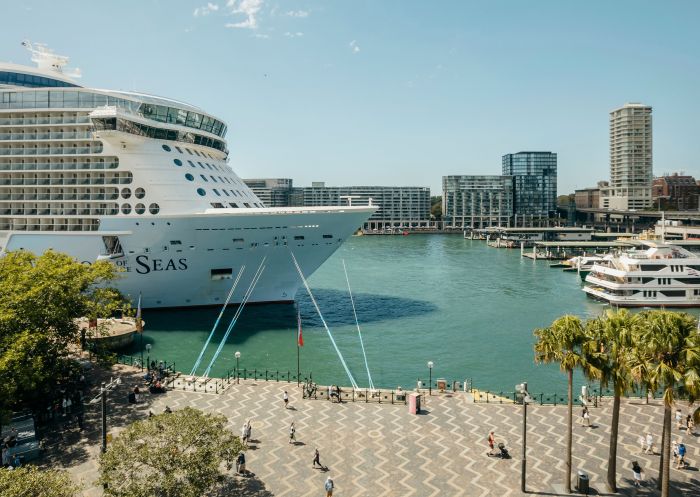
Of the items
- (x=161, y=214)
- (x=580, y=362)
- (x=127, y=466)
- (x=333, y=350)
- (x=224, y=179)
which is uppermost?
(x=224, y=179)

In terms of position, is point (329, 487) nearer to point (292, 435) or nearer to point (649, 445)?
point (292, 435)

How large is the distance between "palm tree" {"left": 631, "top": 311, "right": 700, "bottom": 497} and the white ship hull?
27.5 metres

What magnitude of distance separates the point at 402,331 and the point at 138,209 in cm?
2495

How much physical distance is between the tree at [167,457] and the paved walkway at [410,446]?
321 cm

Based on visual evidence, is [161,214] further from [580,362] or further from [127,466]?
[580,362]

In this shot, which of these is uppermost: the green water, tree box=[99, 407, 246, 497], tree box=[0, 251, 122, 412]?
tree box=[0, 251, 122, 412]

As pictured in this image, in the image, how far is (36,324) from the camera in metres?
21.5

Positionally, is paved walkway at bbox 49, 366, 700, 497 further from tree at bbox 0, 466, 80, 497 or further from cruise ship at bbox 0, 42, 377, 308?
cruise ship at bbox 0, 42, 377, 308

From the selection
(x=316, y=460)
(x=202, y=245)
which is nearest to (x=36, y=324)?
(x=316, y=460)

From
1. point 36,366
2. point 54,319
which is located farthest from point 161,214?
point 36,366

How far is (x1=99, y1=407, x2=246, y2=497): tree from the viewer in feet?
42.1

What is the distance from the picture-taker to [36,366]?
19406mm

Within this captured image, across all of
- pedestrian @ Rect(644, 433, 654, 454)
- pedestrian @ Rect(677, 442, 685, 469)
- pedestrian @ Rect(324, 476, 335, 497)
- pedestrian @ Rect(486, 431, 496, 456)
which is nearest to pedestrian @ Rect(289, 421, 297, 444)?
pedestrian @ Rect(324, 476, 335, 497)

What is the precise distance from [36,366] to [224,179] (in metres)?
29.1
